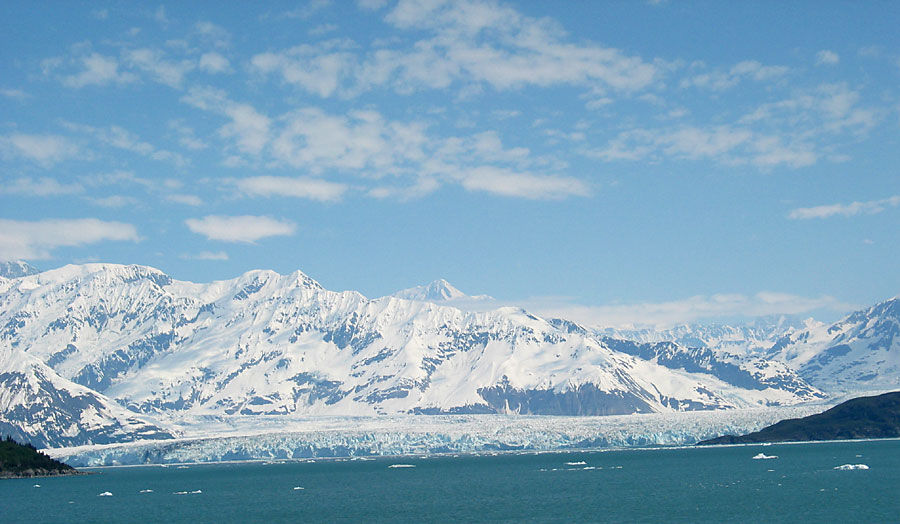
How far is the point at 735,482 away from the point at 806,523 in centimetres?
4879

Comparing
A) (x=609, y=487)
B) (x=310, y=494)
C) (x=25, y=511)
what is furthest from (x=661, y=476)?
(x=25, y=511)

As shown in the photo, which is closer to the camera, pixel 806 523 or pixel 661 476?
pixel 806 523

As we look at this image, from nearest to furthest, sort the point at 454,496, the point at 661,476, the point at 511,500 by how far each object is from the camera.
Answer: the point at 511,500 → the point at 454,496 → the point at 661,476

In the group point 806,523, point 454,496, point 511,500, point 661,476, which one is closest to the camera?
point 806,523

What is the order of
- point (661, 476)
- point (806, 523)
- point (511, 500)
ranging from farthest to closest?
point (661, 476), point (511, 500), point (806, 523)

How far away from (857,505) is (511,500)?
4407 cm

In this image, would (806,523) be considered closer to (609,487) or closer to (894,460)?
(609,487)

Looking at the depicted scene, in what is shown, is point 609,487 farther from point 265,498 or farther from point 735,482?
point 265,498

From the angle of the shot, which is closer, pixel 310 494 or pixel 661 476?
pixel 310 494

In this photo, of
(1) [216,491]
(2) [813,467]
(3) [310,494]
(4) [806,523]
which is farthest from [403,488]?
(4) [806,523]

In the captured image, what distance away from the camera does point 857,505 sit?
119 meters

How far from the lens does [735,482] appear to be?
15425 centimetres

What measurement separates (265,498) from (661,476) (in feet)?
222

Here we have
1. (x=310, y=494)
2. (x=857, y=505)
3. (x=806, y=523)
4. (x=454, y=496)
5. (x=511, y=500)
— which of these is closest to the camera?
(x=806, y=523)
